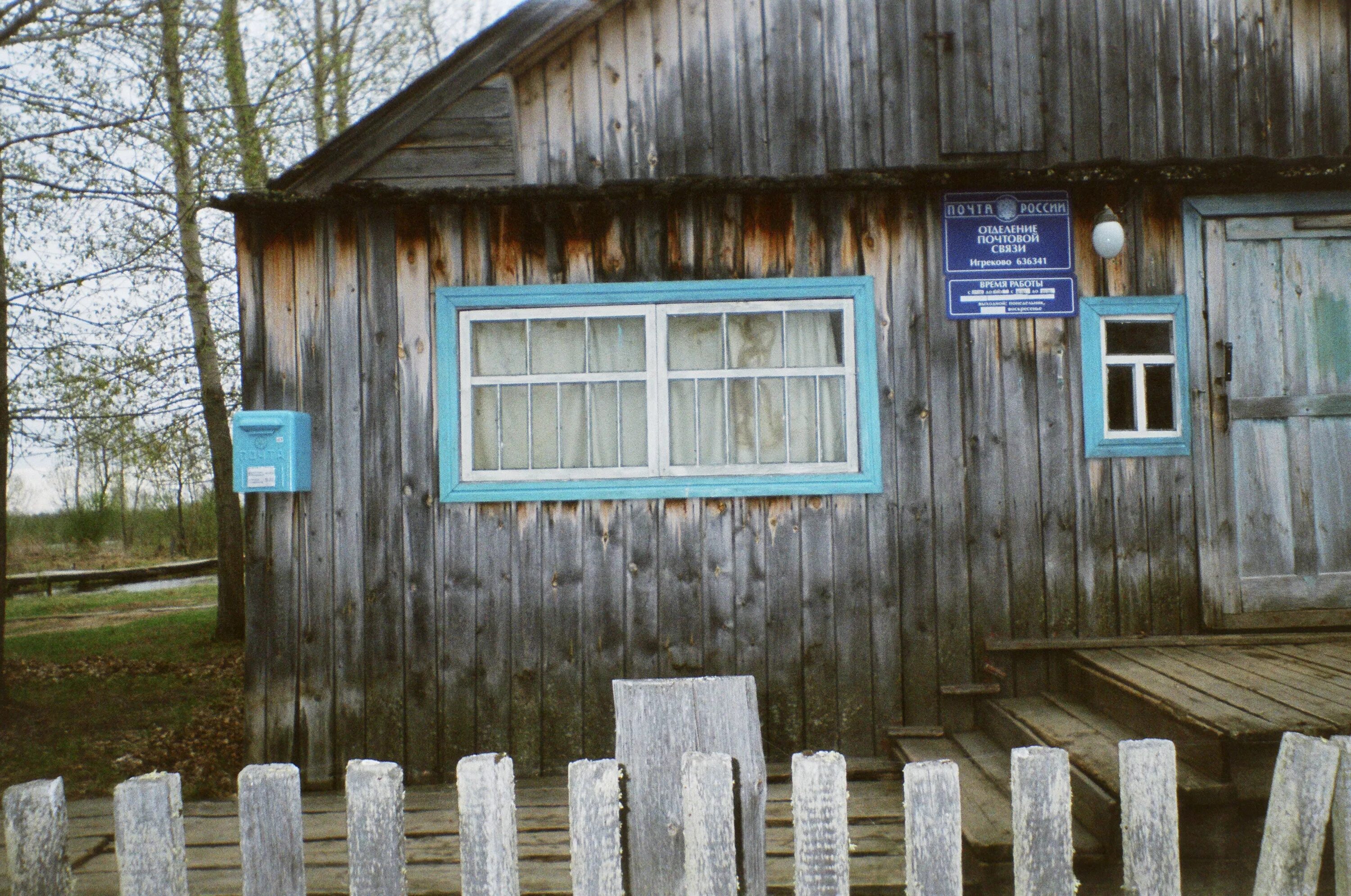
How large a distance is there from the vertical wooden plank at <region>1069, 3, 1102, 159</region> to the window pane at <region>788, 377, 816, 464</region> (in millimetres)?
2543

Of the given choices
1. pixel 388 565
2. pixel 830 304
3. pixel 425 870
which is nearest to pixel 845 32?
pixel 830 304

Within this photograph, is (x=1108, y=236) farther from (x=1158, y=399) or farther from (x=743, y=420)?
(x=743, y=420)

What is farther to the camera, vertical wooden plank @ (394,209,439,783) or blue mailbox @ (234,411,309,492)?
vertical wooden plank @ (394,209,439,783)

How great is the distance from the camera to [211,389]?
9.79 m

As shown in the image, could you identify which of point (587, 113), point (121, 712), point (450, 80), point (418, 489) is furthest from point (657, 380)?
point (121, 712)

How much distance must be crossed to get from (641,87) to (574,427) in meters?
2.33

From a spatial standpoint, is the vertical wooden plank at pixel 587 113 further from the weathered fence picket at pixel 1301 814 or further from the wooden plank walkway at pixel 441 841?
the weathered fence picket at pixel 1301 814

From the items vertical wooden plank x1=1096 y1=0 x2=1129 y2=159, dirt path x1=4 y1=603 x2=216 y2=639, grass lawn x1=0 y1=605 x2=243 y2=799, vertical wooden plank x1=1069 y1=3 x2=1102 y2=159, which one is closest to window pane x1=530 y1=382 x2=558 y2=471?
grass lawn x1=0 y1=605 x2=243 y2=799

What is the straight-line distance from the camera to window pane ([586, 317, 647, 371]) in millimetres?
4902

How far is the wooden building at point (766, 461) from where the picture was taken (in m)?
4.72

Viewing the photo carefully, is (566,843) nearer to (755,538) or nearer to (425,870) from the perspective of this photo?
(425,870)

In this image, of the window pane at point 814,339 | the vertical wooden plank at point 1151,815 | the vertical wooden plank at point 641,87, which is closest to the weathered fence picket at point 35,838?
the vertical wooden plank at point 1151,815

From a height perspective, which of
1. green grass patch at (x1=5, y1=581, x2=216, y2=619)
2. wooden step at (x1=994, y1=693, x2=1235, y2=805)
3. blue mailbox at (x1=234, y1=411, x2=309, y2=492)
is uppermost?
blue mailbox at (x1=234, y1=411, x2=309, y2=492)

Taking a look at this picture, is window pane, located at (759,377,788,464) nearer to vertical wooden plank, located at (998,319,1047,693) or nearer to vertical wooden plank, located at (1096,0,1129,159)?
vertical wooden plank, located at (998,319,1047,693)
